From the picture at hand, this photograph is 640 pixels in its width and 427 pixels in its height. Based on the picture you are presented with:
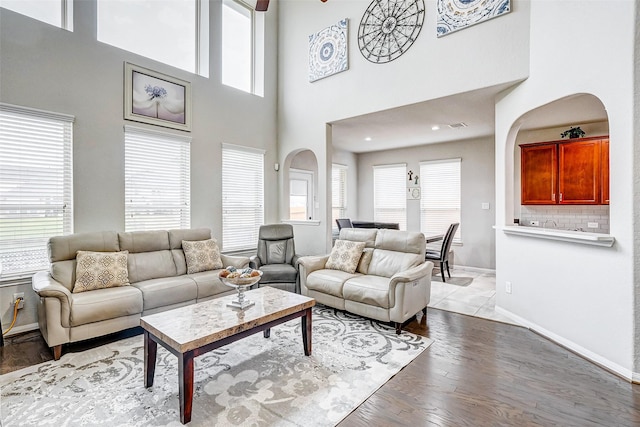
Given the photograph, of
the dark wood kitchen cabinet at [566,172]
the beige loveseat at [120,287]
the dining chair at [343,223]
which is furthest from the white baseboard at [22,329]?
the dark wood kitchen cabinet at [566,172]

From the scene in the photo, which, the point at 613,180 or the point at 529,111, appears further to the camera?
the point at 529,111

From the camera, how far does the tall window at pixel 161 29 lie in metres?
3.99

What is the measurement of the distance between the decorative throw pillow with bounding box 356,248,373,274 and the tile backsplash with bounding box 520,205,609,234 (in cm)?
330

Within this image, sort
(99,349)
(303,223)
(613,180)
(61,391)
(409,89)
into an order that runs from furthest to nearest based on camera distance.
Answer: (303,223) < (409,89) < (99,349) < (613,180) < (61,391)

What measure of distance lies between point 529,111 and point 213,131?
13.9ft

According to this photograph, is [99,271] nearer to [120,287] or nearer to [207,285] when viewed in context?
[120,287]

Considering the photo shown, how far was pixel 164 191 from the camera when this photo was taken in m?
4.41

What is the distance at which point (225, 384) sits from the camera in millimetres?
2322

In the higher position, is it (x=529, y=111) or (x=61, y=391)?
(x=529, y=111)

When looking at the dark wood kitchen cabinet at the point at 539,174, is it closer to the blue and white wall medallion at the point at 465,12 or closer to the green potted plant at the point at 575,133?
the green potted plant at the point at 575,133

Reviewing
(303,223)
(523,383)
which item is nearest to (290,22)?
(303,223)

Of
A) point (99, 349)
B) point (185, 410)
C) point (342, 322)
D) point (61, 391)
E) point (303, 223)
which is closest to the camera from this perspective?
point (185, 410)

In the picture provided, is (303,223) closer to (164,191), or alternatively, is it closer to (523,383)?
(164,191)

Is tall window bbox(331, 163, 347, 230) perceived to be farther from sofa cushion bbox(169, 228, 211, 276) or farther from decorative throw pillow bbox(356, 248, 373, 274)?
sofa cushion bbox(169, 228, 211, 276)
